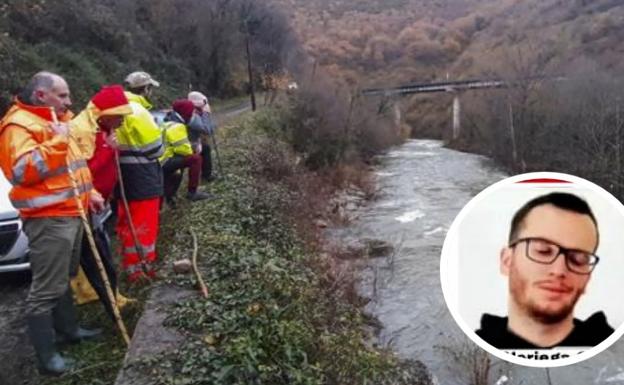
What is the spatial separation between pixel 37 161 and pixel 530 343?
3521 millimetres

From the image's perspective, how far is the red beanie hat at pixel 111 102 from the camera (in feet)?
14.4

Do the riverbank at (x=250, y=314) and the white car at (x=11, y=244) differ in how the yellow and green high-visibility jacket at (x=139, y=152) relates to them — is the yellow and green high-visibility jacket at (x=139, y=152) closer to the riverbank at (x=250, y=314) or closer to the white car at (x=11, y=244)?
the riverbank at (x=250, y=314)

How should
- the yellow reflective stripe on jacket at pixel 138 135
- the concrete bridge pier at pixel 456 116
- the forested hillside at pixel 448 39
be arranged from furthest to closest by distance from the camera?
the concrete bridge pier at pixel 456 116
the forested hillside at pixel 448 39
the yellow reflective stripe on jacket at pixel 138 135

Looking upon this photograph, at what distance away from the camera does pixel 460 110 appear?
49.4 m

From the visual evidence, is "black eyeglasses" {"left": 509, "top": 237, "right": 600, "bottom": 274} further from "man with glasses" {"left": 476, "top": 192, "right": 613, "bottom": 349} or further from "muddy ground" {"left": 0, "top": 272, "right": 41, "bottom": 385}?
"muddy ground" {"left": 0, "top": 272, "right": 41, "bottom": 385}

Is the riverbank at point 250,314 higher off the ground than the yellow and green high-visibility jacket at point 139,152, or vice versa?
the yellow and green high-visibility jacket at point 139,152

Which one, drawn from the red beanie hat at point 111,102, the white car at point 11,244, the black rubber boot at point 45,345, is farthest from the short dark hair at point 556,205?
the white car at point 11,244

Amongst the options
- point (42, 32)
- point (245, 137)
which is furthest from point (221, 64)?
point (245, 137)

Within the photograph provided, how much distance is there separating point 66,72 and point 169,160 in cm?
1447

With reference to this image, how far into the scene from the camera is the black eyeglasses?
88cm

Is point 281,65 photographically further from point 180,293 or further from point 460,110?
point 180,293

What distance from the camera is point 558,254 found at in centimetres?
88

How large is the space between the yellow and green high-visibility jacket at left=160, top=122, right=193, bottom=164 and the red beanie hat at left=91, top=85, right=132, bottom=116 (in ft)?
10.0

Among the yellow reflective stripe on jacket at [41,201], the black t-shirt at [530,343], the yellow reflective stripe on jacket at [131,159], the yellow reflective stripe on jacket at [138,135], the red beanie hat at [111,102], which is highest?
the red beanie hat at [111,102]
